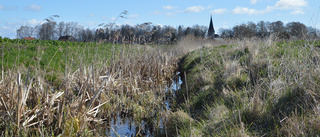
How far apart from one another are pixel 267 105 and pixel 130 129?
6.28 ft

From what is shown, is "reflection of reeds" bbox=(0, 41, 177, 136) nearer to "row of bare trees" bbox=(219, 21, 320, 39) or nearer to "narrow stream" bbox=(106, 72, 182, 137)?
"narrow stream" bbox=(106, 72, 182, 137)

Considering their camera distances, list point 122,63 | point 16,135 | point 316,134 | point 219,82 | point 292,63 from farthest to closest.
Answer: point 122,63 → point 219,82 → point 292,63 → point 16,135 → point 316,134

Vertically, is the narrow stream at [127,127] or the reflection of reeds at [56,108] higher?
the reflection of reeds at [56,108]

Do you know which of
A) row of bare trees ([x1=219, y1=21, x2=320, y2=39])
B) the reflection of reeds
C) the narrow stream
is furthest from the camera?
row of bare trees ([x1=219, y1=21, x2=320, y2=39])

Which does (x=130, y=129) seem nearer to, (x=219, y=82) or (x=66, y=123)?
(x=66, y=123)

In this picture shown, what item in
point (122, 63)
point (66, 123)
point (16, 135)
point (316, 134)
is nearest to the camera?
point (316, 134)

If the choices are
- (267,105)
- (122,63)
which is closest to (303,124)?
(267,105)

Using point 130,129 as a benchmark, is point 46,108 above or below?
above

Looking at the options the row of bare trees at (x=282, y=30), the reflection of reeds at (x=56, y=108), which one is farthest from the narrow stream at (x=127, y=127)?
the row of bare trees at (x=282, y=30)

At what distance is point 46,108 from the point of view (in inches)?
108

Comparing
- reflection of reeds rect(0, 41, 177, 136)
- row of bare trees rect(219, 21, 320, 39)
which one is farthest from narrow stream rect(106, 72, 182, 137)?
row of bare trees rect(219, 21, 320, 39)

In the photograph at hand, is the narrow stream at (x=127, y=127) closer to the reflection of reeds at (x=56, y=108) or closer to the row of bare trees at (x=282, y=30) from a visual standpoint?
the reflection of reeds at (x=56, y=108)

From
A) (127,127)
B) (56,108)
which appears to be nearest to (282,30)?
(127,127)

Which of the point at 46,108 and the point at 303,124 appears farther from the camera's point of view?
the point at 46,108
